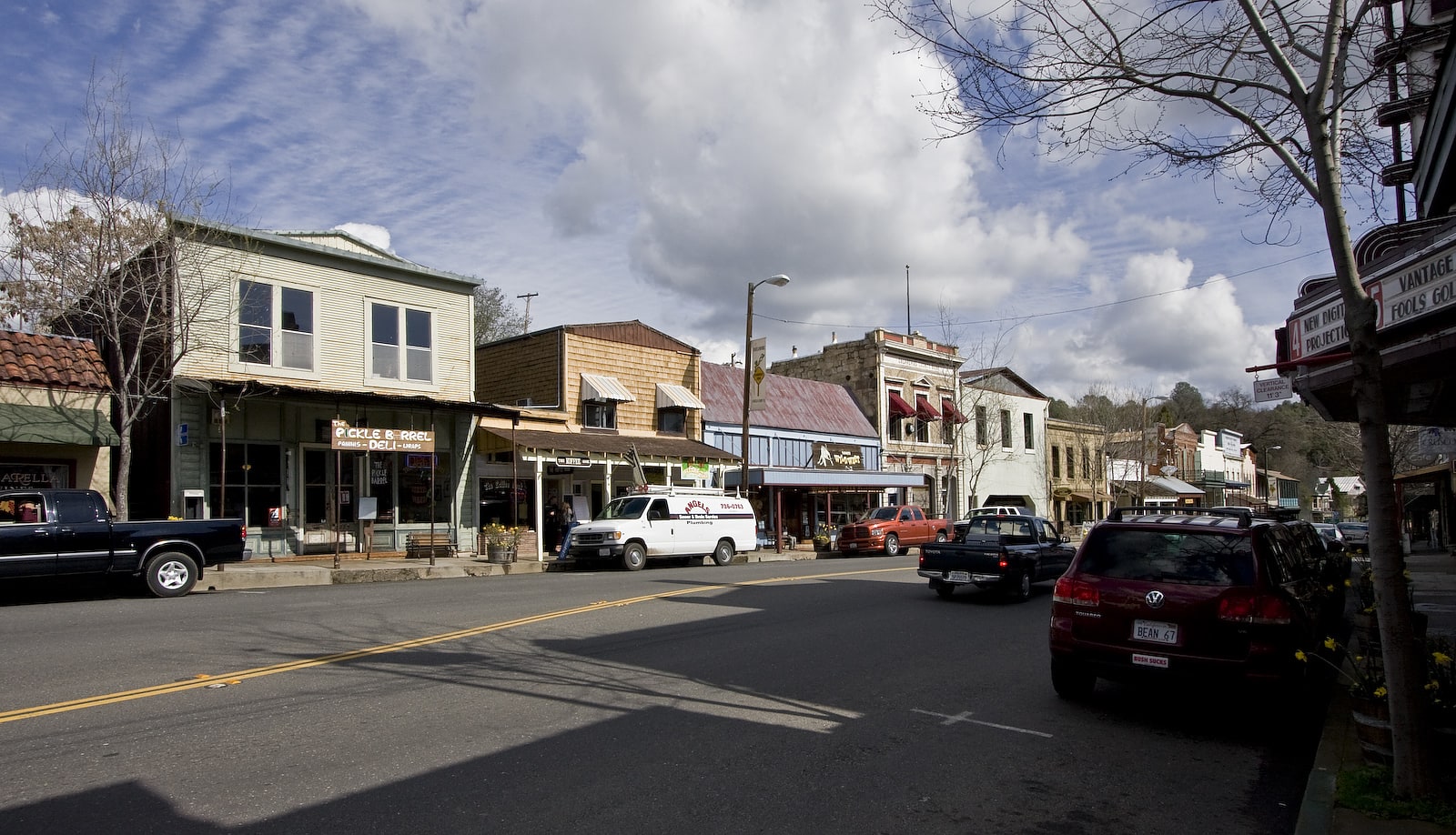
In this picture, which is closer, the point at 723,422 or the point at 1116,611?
the point at 1116,611

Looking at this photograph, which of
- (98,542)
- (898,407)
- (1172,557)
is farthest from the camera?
(898,407)

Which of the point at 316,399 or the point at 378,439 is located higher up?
the point at 316,399

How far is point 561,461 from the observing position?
25.6m

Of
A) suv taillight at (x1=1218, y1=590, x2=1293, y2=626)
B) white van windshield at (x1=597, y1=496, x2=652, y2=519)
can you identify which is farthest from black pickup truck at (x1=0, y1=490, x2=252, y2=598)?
suv taillight at (x1=1218, y1=590, x2=1293, y2=626)

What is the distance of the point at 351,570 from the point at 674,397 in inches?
562

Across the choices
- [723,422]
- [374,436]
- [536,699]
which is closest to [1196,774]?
[536,699]

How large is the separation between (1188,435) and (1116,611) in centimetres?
6671

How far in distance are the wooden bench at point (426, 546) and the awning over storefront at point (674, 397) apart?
30.9ft

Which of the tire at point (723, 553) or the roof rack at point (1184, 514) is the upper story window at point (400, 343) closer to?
the tire at point (723, 553)

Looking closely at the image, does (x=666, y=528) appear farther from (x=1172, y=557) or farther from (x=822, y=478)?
(x=1172, y=557)

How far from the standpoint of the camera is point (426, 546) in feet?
74.7

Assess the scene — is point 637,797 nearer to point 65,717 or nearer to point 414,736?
point 414,736

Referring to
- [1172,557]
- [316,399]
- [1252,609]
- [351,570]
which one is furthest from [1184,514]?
[316,399]

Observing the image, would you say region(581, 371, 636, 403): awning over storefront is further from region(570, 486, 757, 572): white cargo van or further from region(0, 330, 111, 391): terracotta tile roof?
region(0, 330, 111, 391): terracotta tile roof
